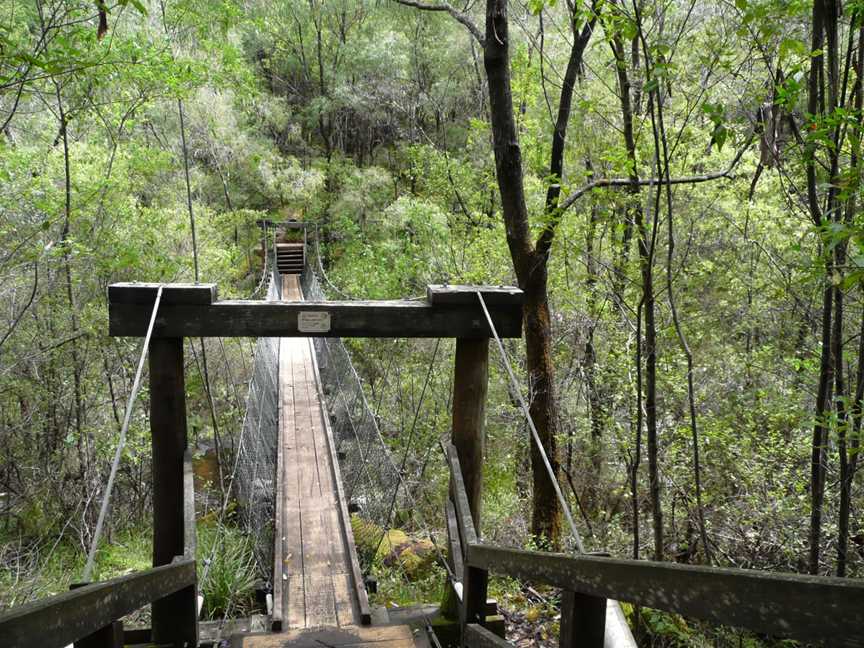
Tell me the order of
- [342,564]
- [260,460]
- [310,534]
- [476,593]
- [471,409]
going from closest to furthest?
[476,593]
[471,409]
[342,564]
[310,534]
[260,460]

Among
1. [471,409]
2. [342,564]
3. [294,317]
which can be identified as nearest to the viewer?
[294,317]

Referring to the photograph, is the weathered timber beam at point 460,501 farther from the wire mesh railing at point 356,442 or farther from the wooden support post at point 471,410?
the wire mesh railing at point 356,442

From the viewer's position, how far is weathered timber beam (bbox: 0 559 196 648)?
2.05 ft

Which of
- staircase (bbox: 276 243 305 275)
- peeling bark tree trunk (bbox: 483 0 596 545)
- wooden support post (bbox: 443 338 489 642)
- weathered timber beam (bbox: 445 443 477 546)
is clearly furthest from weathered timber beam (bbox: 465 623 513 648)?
staircase (bbox: 276 243 305 275)

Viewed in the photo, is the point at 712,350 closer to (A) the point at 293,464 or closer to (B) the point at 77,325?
(A) the point at 293,464

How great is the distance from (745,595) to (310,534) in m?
2.45

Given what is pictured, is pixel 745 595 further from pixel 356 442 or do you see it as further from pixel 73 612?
pixel 356 442

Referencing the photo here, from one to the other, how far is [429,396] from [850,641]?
640 centimetres

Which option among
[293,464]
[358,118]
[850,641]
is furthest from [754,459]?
[358,118]

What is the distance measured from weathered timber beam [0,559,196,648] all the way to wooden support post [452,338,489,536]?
1.17 metres

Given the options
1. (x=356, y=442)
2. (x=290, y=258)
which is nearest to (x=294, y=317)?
(x=356, y=442)

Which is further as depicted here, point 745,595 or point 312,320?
point 312,320

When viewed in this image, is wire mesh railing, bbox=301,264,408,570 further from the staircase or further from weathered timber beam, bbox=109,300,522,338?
the staircase

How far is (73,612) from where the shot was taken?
29.1 inches
